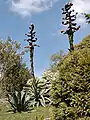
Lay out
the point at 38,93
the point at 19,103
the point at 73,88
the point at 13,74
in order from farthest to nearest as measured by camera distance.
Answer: the point at 13,74 → the point at 38,93 → the point at 19,103 → the point at 73,88

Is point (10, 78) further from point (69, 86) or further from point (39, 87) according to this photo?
point (69, 86)

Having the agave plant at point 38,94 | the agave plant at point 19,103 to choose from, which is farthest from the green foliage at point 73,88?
the agave plant at point 38,94

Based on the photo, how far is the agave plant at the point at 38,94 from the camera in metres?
24.1

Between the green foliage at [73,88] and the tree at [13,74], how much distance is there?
15460mm

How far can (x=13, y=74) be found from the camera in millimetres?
36438

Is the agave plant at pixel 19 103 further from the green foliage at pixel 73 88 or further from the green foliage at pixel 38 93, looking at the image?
the green foliage at pixel 73 88

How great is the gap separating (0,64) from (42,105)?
6764 millimetres

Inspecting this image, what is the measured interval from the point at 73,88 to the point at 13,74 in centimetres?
2984

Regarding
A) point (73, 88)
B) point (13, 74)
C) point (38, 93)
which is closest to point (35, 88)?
point (38, 93)

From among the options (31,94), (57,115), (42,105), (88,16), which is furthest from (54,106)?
(31,94)

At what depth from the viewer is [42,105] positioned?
77.6 ft

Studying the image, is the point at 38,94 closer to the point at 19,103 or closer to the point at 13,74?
the point at 19,103

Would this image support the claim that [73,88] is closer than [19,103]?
Yes

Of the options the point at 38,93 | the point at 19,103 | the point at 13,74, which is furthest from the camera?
the point at 13,74
